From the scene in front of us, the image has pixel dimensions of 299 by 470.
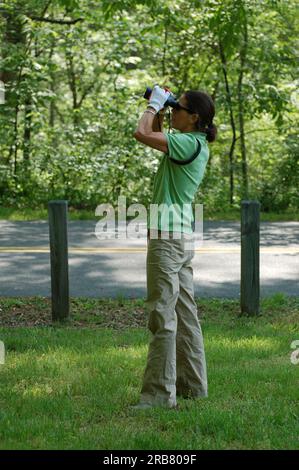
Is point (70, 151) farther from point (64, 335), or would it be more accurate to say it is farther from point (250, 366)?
point (250, 366)

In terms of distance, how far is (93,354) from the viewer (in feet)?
21.5

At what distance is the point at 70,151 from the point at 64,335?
10221 mm

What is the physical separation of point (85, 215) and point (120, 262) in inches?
162

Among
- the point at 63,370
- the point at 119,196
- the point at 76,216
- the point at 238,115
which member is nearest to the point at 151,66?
the point at 238,115

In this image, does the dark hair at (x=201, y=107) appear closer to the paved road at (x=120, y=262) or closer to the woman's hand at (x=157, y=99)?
the woman's hand at (x=157, y=99)

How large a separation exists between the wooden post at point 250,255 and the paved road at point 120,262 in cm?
104

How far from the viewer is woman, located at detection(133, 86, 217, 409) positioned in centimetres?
509

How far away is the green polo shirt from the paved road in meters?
3.80

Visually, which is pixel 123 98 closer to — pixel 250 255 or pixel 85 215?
pixel 85 215

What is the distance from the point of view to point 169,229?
5156 mm

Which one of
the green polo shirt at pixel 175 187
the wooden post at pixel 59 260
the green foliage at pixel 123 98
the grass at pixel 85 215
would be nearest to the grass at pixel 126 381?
the wooden post at pixel 59 260

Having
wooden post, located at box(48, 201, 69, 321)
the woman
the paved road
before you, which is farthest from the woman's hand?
the paved road

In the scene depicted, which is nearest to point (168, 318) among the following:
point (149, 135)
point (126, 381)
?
point (126, 381)

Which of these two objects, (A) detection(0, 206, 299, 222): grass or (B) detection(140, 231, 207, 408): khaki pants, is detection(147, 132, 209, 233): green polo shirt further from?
(A) detection(0, 206, 299, 222): grass
